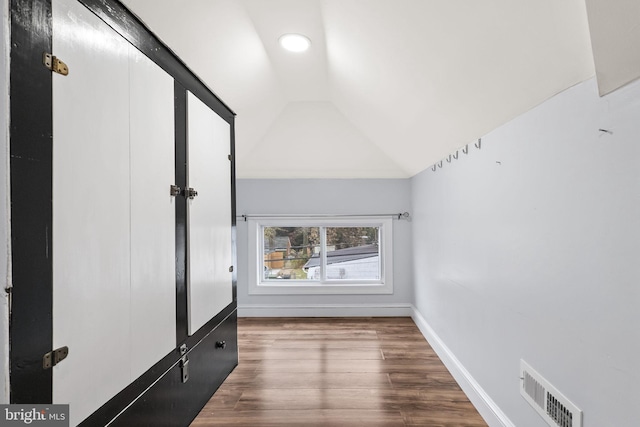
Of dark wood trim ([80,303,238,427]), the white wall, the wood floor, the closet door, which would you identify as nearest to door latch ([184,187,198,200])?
the closet door

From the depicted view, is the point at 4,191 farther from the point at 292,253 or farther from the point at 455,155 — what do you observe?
the point at 292,253

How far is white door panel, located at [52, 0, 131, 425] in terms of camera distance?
97 centimetres

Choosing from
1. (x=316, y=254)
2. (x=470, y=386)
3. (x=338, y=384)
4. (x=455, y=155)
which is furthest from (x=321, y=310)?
(x=455, y=155)

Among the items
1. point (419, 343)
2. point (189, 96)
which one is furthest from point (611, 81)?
point (419, 343)

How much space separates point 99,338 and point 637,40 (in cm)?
179

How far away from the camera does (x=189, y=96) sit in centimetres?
180

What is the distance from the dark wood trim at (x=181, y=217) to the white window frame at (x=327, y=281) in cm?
205

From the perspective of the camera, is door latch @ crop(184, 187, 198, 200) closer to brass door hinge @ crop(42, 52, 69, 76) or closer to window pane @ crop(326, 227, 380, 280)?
brass door hinge @ crop(42, 52, 69, 76)

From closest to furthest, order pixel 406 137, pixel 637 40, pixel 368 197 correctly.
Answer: pixel 637 40 < pixel 406 137 < pixel 368 197

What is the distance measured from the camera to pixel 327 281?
3889mm

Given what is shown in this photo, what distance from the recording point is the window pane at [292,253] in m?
3.95

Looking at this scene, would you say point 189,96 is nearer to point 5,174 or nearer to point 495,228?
point 5,174

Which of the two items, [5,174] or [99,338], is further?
[99,338]

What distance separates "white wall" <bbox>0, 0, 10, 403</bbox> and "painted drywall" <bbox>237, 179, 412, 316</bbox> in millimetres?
2988
